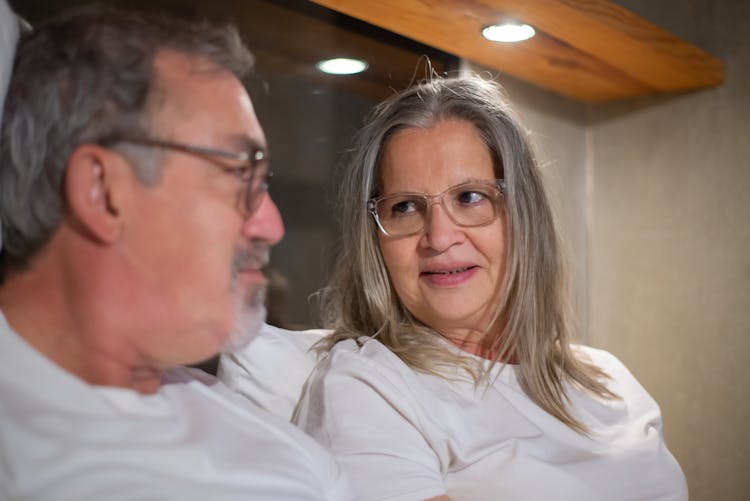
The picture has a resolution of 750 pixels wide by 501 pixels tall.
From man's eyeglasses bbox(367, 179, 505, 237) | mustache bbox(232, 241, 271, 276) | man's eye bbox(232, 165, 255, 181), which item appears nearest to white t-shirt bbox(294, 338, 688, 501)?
man's eyeglasses bbox(367, 179, 505, 237)

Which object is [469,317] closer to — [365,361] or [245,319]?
[365,361]

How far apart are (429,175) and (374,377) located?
0.46 m

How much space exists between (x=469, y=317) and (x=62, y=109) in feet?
3.33

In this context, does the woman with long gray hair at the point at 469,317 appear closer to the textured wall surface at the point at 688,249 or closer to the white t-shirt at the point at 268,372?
the white t-shirt at the point at 268,372

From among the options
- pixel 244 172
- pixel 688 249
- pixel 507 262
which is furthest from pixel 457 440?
pixel 688 249

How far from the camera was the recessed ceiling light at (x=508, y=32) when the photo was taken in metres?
2.11

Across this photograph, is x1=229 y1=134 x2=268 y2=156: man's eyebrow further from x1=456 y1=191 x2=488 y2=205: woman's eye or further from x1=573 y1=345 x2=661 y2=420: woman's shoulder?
x1=573 y1=345 x2=661 y2=420: woman's shoulder

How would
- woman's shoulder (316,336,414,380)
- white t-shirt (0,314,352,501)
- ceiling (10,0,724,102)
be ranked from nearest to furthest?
white t-shirt (0,314,352,501) → woman's shoulder (316,336,414,380) → ceiling (10,0,724,102)

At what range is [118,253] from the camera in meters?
0.98

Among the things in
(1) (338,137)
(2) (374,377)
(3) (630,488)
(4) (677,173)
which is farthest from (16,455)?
(4) (677,173)

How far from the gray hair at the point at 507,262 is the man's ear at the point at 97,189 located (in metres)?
0.78

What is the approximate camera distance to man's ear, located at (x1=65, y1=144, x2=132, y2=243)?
0.96m

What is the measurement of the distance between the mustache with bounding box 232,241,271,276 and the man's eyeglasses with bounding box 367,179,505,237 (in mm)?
602

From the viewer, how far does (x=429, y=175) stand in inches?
65.7
